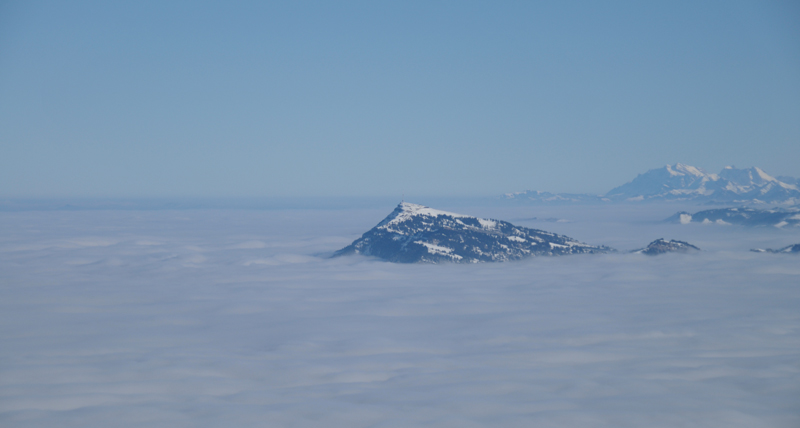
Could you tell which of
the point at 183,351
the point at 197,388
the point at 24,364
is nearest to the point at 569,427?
the point at 197,388

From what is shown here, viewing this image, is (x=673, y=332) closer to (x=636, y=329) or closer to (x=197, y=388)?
(x=636, y=329)

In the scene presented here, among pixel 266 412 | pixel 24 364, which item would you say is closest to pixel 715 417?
pixel 266 412

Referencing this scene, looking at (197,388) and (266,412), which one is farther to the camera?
(197,388)

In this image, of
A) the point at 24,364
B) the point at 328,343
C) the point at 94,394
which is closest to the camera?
the point at 94,394

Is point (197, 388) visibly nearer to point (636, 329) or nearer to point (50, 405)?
point (50, 405)

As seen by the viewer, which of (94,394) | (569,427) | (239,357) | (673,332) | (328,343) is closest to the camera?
(569,427)

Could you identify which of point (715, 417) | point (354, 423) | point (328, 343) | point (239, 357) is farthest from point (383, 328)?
point (715, 417)

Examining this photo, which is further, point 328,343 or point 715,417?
point 328,343

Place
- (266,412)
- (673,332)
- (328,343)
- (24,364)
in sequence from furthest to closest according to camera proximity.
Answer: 1. (673,332)
2. (328,343)
3. (24,364)
4. (266,412)

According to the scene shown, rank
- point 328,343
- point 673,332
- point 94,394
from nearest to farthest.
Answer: point 94,394, point 328,343, point 673,332
